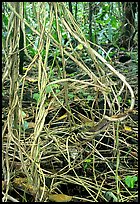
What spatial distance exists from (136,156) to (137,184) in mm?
187

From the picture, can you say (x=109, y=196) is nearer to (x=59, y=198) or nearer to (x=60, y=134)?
(x=59, y=198)

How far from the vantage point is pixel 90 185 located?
1.24 meters

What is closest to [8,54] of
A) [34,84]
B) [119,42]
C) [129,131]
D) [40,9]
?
[40,9]

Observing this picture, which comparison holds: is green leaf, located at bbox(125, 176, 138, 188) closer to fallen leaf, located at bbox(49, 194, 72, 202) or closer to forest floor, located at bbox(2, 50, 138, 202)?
forest floor, located at bbox(2, 50, 138, 202)

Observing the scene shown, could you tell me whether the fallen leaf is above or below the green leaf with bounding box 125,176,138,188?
below

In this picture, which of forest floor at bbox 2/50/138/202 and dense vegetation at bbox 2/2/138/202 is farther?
forest floor at bbox 2/50/138/202

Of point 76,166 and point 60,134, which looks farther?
point 60,134

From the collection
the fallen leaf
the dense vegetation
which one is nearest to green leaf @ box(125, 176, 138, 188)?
the dense vegetation

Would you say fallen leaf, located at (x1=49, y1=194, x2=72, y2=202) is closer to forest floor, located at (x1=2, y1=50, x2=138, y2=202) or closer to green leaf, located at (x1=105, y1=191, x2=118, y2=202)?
forest floor, located at (x1=2, y1=50, x2=138, y2=202)

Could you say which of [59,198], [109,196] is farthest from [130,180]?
[59,198]

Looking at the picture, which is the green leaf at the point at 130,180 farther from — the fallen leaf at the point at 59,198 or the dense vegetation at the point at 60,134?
the fallen leaf at the point at 59,198

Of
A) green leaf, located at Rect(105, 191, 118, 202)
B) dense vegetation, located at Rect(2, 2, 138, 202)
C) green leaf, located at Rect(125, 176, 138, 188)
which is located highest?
dense vegetation, located at Rect(2, 2, 138, 202)

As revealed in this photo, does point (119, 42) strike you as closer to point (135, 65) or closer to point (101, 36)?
point (101, 36)

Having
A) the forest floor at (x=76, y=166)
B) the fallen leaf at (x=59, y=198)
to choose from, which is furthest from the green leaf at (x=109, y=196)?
the fallen leaf at (x=59, y=198)
